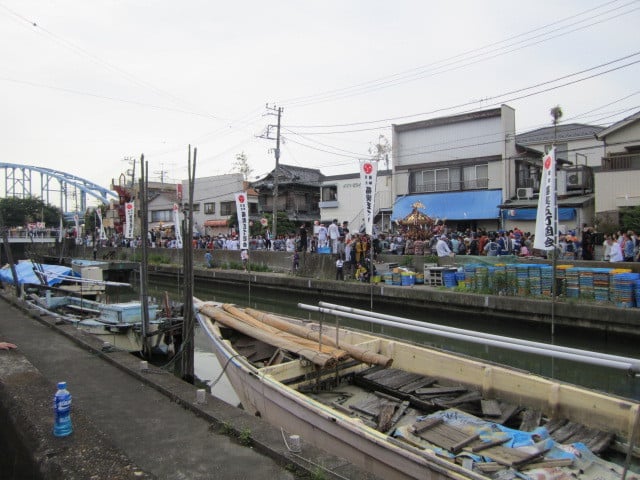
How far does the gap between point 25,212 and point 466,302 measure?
66563mm

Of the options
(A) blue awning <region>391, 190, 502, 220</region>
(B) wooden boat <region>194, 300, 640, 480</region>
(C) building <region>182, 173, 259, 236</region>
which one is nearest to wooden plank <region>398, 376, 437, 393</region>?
(B) wooden boat <region>194, 300, 640, 480</region>

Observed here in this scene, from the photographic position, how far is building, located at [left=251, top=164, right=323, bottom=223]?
40.6m


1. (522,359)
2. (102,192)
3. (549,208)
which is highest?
(102,192)

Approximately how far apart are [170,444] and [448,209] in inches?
980

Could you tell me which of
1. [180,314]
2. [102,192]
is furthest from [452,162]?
[102,192]

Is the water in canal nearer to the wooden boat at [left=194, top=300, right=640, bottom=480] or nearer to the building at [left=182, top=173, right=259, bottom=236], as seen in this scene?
the wooden boat at [left=194, top=300, right=640, bottom=480]

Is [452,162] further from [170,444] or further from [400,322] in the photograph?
[170,444]

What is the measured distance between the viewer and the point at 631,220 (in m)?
18.4

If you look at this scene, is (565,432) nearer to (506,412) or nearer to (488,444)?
(506,412)

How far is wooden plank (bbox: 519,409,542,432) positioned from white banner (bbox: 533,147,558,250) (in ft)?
21.7

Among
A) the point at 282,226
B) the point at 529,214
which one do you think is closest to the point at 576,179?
the point at 529,214

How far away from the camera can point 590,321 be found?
482 inches

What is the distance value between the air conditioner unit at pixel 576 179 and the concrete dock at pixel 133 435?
24.2 meters

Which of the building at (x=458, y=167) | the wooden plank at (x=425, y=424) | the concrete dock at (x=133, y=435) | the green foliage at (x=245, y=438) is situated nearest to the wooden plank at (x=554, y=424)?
the wooden plank at (x=425, y=424)
